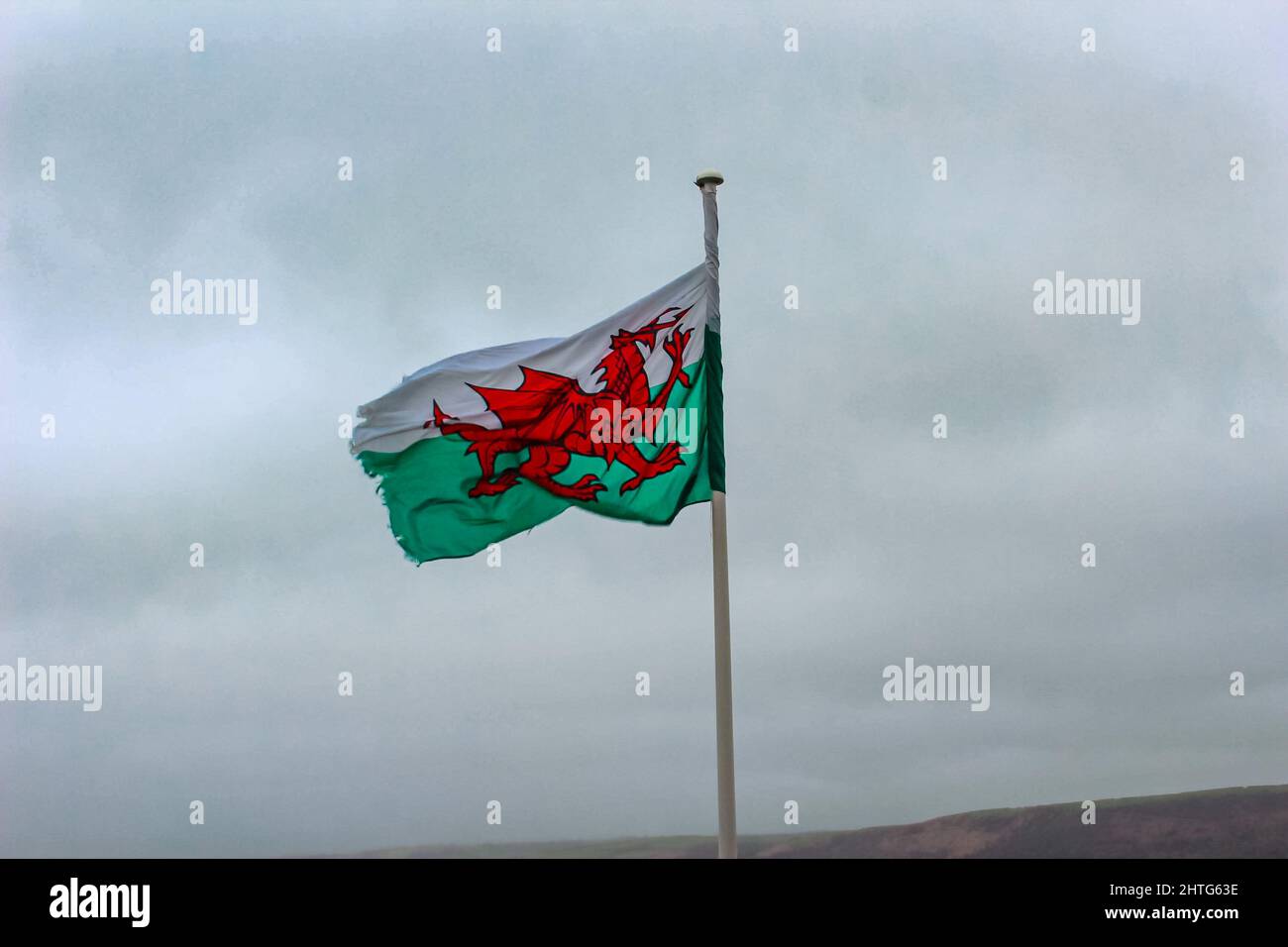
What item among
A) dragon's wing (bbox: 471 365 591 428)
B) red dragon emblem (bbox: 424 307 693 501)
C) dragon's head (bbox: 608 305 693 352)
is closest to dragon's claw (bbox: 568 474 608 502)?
red dragon emblem (bbox: 424 307 693 501)

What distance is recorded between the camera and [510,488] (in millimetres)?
21016

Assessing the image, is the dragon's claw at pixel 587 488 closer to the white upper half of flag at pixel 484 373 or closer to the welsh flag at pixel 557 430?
the welsh flag at pixel 557 430

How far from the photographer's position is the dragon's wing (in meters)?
21.1

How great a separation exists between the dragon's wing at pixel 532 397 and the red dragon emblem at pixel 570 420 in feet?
0.04

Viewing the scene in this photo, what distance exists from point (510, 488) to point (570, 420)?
1.23 metres

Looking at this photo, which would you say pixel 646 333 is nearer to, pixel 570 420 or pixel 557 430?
pixel 570 420

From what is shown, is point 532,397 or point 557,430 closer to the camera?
point 557,430

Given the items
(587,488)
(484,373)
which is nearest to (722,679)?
(587,488)

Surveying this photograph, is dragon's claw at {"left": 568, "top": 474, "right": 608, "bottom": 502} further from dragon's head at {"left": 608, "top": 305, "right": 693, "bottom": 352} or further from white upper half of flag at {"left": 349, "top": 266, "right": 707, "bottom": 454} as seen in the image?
dragon's head at {"left": 608, "top": 305, "right": 693, "bottom": 352}
